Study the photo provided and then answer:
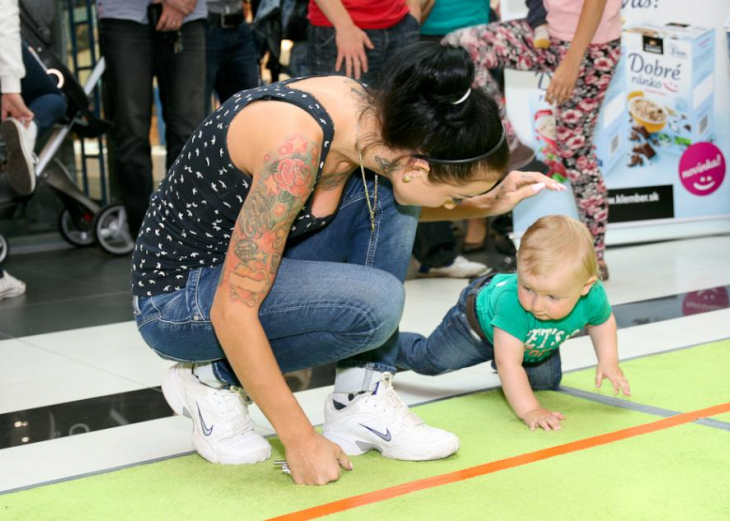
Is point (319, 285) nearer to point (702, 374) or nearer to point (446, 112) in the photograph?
point (446, 112)

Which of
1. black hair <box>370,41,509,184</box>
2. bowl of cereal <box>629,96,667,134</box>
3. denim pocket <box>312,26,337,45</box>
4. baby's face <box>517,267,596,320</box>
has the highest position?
denim pocket <box>312,26,337,45</box>

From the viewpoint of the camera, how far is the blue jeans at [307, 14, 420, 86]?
10.6ft

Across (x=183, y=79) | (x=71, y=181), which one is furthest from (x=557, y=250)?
(x=71, y=181)

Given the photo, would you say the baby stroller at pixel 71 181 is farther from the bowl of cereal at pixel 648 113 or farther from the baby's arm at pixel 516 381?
the baby's arm at pixel 516 381

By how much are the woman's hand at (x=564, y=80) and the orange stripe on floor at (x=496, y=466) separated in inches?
61.7

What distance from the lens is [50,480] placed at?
176 cm

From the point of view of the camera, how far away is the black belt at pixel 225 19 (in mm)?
4012

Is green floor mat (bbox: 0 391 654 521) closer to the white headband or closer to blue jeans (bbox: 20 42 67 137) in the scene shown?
the white headband

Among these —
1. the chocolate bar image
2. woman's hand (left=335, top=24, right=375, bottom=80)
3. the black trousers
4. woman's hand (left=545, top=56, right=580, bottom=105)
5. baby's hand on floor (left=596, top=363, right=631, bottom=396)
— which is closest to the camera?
baby's hand on floor (left=596, top=363, right=631, bottom=396)

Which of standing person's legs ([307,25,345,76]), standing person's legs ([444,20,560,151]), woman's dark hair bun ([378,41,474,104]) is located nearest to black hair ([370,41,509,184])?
woman's dark hair bun ([378,41,474,104])

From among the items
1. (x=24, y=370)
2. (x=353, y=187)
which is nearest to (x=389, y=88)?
Answer: (x=353, y=187)

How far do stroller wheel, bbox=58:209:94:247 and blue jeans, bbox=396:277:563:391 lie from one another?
281 centimetres

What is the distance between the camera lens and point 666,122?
14.7 ft

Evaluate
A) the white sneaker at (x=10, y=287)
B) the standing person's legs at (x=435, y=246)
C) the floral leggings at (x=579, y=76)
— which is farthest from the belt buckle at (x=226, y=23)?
the white sneaker at (x=10, y=287)
